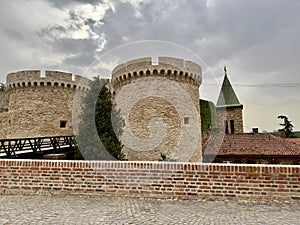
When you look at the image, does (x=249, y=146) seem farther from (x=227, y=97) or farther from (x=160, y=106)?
(x=227, y=97)

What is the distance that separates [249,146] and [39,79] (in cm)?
1583

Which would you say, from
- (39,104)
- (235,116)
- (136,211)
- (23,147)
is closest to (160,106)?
(23,147)

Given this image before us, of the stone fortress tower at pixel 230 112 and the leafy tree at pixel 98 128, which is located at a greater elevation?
the stone fortress tower at pixel 230 112

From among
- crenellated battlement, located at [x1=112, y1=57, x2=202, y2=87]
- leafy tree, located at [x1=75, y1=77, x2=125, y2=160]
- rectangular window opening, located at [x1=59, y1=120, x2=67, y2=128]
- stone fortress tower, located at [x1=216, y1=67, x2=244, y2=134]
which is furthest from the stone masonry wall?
leafy tree, located at [x1=75, y1=77, x2=125, y2=160]

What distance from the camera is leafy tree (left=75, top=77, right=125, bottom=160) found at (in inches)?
443

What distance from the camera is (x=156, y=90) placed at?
1431cm

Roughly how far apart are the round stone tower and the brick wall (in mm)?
8347

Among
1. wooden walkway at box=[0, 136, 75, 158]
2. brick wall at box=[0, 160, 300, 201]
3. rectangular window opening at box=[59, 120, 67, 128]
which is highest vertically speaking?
rectangular window opening at box=[59, 120, 67, 128]

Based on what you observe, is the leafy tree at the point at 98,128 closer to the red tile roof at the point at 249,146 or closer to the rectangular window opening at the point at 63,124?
the rectangular window opening at the point at 63,124

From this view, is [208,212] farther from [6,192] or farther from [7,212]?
[6,192]

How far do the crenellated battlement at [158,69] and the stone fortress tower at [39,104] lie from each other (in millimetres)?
6039

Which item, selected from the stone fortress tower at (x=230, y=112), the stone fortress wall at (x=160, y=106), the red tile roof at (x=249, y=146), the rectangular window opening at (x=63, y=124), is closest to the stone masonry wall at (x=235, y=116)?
the stone fortress tower at (x=230, y=112)

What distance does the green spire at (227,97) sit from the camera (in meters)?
28.6

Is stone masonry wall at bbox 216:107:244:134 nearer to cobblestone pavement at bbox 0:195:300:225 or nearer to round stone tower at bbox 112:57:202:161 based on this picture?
round stone tower at bbox 112:57:202:161
